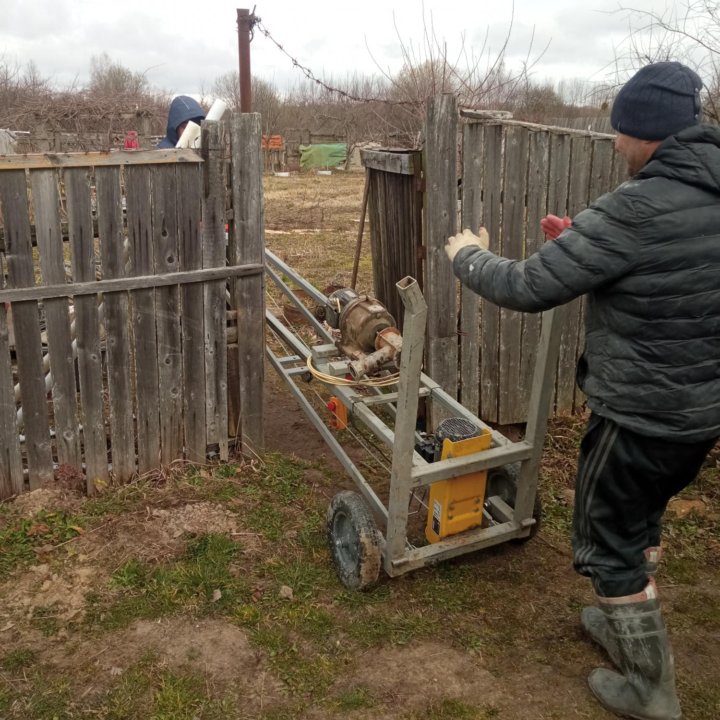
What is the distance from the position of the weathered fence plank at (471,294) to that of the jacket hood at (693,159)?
7.10ft

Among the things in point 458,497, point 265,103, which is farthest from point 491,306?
point 265,103

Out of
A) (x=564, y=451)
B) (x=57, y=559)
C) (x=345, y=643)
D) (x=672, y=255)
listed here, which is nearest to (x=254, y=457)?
(x=57, y=559)

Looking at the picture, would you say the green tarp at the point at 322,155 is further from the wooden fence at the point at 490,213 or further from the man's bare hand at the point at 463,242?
the man's bare hand at the point at 463,242

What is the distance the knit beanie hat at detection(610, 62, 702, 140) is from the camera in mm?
2471

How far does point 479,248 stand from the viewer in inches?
113

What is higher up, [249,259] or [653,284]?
[653,284]

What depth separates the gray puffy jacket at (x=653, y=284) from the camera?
2436 mm

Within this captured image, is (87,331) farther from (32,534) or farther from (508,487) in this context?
(508,487)

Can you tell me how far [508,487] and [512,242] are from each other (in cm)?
193

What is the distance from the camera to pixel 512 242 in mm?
5109

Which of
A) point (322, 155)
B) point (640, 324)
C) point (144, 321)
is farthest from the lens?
point (322, 155)

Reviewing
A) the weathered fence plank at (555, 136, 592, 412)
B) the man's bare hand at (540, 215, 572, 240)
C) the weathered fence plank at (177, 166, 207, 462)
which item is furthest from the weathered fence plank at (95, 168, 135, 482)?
the weathered fence plank at (555, 136, 592, 412)

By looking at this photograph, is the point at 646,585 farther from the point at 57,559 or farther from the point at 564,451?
the point at 57,559

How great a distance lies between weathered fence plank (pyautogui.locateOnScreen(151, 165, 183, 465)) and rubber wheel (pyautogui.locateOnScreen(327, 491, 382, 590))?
122 centimetres
